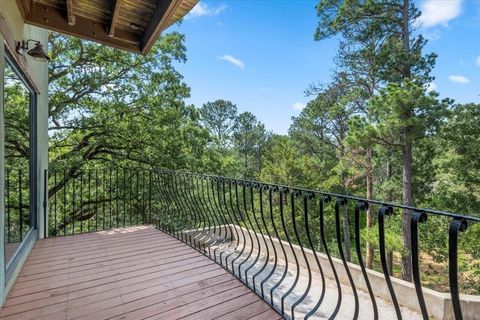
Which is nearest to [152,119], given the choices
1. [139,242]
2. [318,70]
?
[139,242]

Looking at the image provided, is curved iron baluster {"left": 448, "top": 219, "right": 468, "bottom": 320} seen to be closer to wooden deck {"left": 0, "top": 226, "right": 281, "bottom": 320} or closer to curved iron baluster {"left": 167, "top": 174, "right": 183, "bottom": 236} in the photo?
wooden deck {"left": 0, "top": 226, "right": 281, "bottom": 320}

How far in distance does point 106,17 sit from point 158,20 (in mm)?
865

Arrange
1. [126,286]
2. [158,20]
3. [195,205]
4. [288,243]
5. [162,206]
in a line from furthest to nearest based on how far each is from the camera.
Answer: [162,206] → [195,205] → [288,243] → [158,20] → [126,286]

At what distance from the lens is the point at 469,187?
343 inches

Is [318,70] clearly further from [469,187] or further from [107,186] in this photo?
[107,186]

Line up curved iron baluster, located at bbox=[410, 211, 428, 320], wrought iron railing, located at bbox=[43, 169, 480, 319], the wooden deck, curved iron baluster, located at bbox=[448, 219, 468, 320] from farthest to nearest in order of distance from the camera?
the wooden deck → wrought iron railing, located at bbox=[43, 169, 480, 319] → curved iron baluster, located at bbox=[410, 211, 428, 320] → curved iron baluster, located at bbox=[448, 219, 468, 320]

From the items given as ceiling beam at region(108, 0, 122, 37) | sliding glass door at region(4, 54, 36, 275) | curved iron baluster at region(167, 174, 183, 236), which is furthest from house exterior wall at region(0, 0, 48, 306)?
curved iron baluster at region(167, 174, 183, 236)

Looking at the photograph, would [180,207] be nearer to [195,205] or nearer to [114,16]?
[195,205]

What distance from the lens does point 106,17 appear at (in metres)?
3.18

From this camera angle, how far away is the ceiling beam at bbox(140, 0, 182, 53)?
95.7 inches

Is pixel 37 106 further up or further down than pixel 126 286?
further up

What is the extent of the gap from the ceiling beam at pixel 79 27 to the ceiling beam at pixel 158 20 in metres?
0.21

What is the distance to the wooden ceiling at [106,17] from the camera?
9.06 ft

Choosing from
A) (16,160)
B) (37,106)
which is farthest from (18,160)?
(37,106)
